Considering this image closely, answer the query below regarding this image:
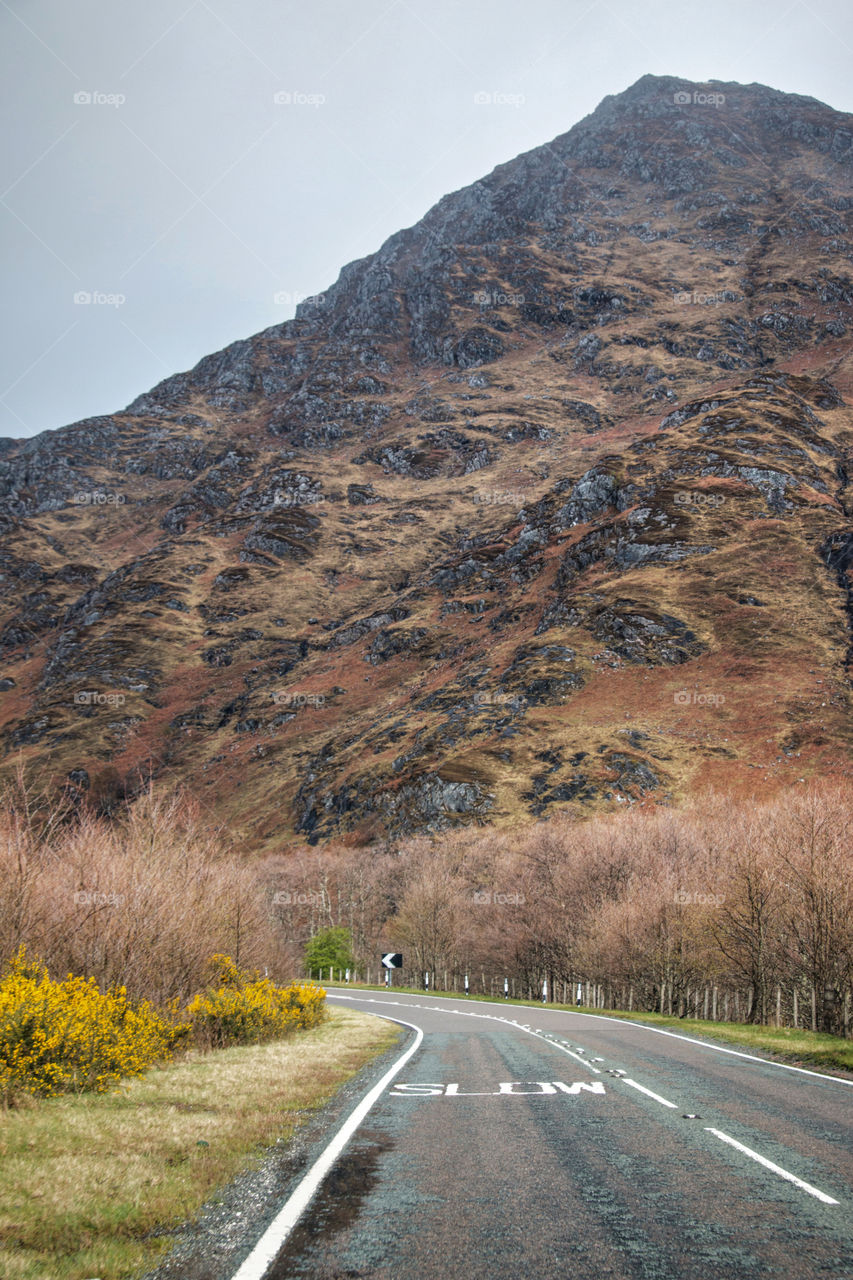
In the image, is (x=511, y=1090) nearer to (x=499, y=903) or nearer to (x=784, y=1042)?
(x=784, y=1042)

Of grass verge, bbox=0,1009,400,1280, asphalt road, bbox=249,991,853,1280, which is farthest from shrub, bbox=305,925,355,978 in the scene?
asphalt road, bbox=249,991,853,1280

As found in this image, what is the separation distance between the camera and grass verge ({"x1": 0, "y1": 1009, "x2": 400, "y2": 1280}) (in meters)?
5.23

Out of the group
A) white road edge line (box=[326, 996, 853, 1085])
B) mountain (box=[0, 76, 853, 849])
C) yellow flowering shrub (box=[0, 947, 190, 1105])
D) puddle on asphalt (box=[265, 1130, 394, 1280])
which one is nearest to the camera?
puddle on asphalt (box=[265, 1130, 394, 1280])

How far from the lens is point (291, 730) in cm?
14025

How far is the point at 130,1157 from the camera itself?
7.39m

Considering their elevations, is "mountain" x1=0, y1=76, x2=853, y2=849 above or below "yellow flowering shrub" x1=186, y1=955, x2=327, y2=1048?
above

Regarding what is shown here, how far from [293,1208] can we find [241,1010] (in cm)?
1263

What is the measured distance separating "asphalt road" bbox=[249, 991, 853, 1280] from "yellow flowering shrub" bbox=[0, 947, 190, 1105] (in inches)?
156

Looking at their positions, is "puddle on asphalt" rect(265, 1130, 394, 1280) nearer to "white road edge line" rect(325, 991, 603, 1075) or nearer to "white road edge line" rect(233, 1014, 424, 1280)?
"white road edge line" rect(233, 1014, 424, 1280)

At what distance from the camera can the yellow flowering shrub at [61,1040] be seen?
9.69 metres

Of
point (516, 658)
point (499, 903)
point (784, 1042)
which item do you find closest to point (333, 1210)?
point (784, 1042)

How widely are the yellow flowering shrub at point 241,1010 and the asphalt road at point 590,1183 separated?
603 cm

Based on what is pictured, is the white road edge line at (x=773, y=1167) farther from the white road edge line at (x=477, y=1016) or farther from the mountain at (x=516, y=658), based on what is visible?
the mountain at (x=516, y=658)

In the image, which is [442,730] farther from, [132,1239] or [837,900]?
[132,1239]
